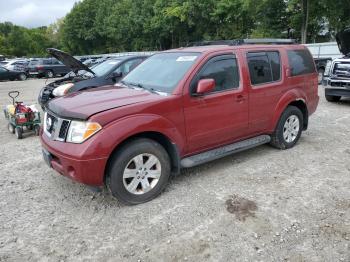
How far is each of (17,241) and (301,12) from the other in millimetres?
33054

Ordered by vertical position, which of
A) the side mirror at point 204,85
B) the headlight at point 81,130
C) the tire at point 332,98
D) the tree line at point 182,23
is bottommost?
the tire at point 332,98

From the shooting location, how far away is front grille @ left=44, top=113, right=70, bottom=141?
151 inches

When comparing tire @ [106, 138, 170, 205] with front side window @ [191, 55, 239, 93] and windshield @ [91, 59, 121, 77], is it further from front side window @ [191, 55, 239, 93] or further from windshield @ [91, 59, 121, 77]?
windshield @ [91, 59, 121, 77]

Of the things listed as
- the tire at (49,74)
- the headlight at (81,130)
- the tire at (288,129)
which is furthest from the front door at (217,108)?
the tire at (49,74)

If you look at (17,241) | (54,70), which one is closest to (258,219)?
(17,241)

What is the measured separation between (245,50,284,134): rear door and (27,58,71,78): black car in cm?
2263

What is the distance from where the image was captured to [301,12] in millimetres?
31281

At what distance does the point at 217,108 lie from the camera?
4594 millimetres

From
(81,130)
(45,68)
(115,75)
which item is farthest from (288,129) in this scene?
(45,68)

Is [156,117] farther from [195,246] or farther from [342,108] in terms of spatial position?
[342,108]

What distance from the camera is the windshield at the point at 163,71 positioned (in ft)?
14.6

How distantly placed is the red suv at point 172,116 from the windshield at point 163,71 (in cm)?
2

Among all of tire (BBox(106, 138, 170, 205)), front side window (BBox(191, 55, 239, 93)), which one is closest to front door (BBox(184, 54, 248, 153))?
front side window (BBox(191, 55, 239, 93))

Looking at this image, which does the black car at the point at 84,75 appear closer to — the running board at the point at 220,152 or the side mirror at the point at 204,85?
the running board at the point at 220,152
